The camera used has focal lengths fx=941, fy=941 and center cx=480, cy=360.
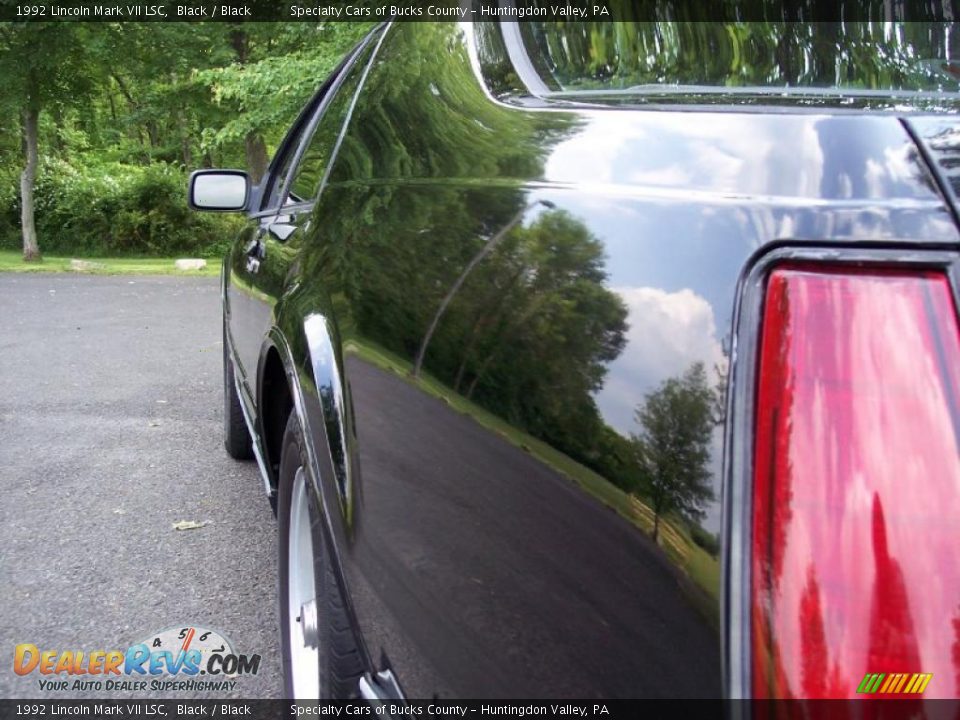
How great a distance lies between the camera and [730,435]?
98 cm

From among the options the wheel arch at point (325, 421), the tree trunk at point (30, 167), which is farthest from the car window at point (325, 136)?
the tree trunk at point (30, 167)

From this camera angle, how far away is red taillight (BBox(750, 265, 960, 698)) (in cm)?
88

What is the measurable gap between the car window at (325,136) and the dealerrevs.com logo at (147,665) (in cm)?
140

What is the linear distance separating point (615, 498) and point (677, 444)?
0.35 feet

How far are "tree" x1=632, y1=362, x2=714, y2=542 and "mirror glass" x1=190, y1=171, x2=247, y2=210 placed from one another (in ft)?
10.1

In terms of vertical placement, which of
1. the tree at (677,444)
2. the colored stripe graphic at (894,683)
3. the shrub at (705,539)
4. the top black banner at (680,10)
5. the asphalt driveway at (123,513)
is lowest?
the asphalt driveway at (123,513)

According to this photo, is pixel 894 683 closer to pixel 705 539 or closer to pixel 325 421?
pixel 705 539

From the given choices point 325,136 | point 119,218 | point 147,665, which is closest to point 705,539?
point 325,136

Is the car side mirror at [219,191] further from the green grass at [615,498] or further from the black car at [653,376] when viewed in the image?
the green grass at [615,498]

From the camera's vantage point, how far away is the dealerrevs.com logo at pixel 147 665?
267 cm

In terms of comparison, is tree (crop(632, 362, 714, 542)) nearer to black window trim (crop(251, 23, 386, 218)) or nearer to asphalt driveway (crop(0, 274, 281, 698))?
black window trim (crop(251, 23, 386, 218))

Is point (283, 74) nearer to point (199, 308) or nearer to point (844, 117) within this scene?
point (199, 308)

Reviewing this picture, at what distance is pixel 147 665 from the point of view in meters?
2.76

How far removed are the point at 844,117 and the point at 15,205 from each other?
2530 centimetres
